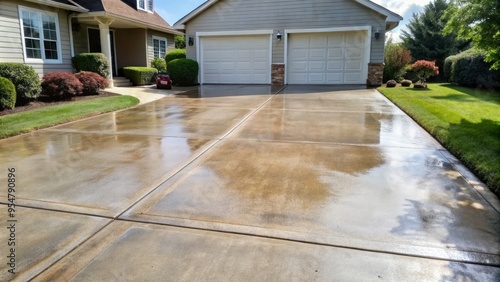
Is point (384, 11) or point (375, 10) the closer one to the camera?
point (384, 11)

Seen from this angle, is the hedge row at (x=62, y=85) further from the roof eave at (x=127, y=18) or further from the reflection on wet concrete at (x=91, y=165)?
the reflection on wet concrete at (x=91, y=165)

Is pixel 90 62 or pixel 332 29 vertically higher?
pixel 332 29

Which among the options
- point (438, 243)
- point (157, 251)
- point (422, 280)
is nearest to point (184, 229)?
point (157, 251)

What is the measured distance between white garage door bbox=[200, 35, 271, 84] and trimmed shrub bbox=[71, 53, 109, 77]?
503 cm

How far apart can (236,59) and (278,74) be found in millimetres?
2246

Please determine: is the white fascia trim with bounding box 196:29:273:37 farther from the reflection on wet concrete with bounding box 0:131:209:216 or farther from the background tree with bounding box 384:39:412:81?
the reflection on wet concrete with bounding box 0:131:209:216

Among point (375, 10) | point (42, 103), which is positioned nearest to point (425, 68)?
point (375, 10)

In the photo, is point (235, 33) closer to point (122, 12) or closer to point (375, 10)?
point (122, 12)

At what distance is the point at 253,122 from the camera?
751cm

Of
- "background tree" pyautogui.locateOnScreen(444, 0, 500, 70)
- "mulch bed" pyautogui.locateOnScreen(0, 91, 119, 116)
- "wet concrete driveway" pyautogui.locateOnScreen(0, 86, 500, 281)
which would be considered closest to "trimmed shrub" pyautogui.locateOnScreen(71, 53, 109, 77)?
"mulch bed" pyautogui.locateOnScreen(0, 91, 119, 116)

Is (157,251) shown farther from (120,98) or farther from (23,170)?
(120,98)

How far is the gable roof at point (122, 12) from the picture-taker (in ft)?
45.2

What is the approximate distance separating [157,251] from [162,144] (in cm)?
333

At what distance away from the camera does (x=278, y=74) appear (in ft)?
53.8
